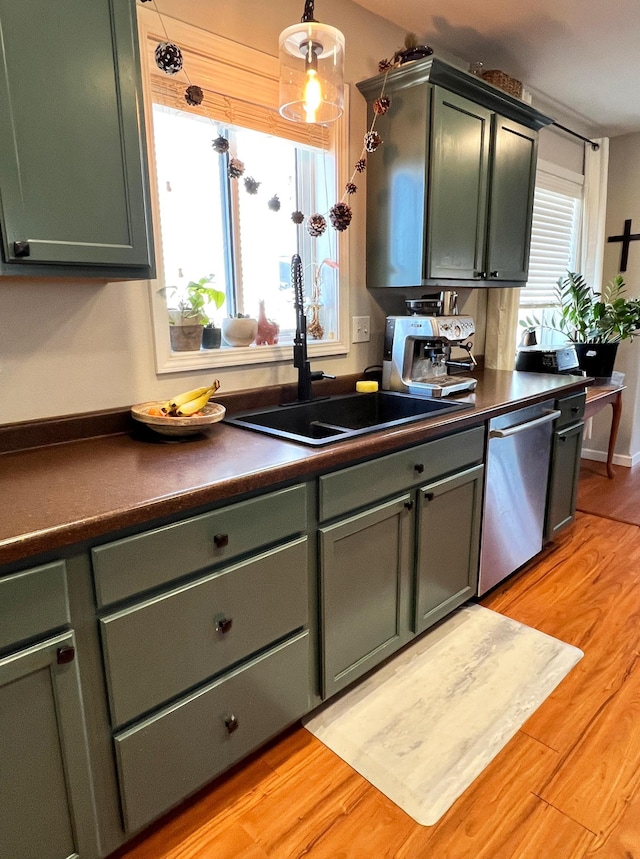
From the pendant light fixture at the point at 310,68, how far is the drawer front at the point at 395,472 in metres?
1.12

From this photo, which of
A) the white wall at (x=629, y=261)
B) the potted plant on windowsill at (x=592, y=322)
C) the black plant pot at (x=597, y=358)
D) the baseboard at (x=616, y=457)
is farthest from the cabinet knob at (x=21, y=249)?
the baseboard at (x=616, y=457)

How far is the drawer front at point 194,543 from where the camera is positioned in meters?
1.10

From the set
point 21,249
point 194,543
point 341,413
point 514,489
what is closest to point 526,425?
point 514,489

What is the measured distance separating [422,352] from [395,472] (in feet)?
2.69

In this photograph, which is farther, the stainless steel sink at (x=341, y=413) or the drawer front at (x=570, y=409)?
the drawer front at (x=570, y=409)

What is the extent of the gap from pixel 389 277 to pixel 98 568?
5.74 feet

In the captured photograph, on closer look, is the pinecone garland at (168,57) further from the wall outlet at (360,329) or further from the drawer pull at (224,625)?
the drawer pull at (224,625)

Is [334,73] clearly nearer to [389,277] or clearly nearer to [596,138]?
[389,277]

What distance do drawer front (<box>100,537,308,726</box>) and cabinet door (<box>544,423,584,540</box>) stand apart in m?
1.63

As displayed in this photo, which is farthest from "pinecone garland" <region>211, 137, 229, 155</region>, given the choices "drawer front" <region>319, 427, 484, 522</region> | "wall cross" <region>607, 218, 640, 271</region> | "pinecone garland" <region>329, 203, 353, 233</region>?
"wall cross" <region>607, 218, 640, 271</region>

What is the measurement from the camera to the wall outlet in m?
2.44

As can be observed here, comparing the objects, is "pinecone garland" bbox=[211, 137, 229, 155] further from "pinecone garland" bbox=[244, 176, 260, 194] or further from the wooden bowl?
the wooden bowl

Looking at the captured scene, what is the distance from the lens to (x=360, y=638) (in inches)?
68.4

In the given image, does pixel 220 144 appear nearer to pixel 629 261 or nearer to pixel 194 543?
pixel 194 543
